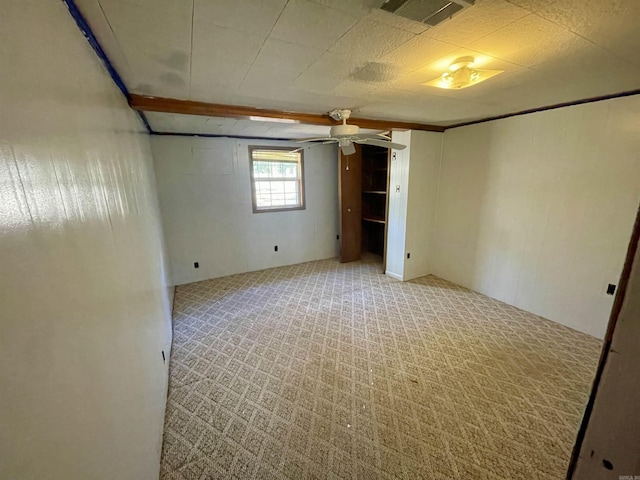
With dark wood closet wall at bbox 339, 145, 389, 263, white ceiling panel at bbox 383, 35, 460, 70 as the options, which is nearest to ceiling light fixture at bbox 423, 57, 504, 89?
white ceiling panel at bbox 383, 35, 460, 70

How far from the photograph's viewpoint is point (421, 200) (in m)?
3.99

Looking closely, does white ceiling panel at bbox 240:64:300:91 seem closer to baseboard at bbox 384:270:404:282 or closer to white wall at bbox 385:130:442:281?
white wall at bbox 385:130:442:281

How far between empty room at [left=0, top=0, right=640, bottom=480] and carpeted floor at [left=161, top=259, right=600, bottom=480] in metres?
0.02

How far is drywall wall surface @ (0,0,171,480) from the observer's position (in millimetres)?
514

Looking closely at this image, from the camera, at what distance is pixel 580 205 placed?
263 cm

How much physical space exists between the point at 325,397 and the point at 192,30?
236 centimetres

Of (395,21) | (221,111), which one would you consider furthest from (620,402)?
(221,111)

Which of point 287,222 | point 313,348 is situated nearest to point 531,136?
point 313,348

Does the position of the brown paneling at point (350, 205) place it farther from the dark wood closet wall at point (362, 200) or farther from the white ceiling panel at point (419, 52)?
the white ceiling panel at point (419, 52)

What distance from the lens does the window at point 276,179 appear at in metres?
4.46

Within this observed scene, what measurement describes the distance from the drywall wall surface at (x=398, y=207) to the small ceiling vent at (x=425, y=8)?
2716mm

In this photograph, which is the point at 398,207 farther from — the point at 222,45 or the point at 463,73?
the point at 222,45

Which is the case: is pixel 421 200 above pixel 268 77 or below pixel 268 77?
below

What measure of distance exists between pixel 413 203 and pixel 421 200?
0.51 ft
